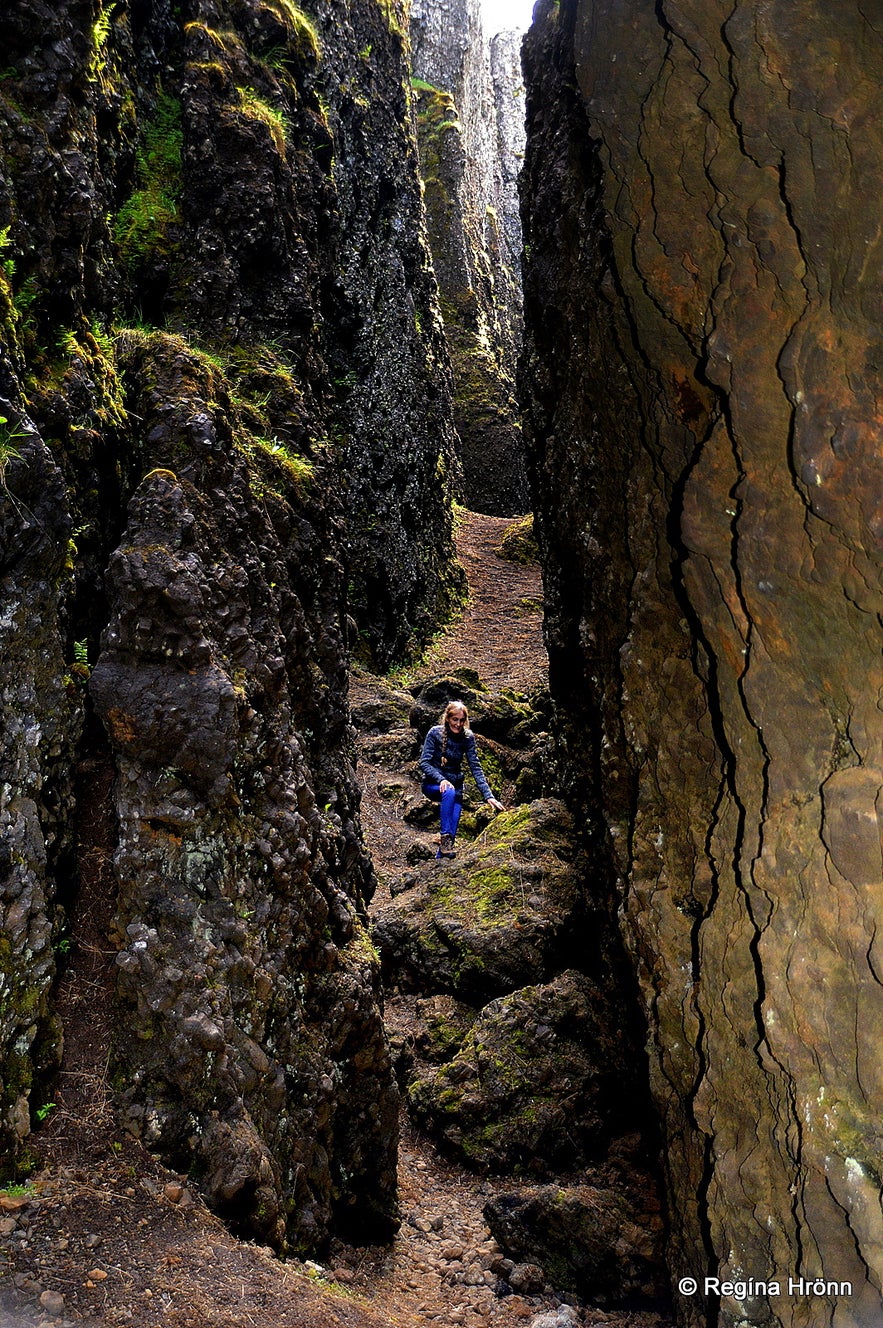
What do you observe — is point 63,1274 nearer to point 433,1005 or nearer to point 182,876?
point 182,876

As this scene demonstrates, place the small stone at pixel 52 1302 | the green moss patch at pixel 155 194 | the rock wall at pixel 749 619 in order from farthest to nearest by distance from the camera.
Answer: the green moss patch at pixel 155 194
the rock wall at pixel 749 619
the small stone at pixel 52 1302

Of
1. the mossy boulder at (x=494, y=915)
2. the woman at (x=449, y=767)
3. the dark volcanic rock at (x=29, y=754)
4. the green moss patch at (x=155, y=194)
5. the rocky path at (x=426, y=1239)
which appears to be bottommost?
the rocky path at (x=426, y=1239)

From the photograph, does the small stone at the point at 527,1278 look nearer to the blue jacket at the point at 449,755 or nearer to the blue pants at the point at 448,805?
the blue pants at the point at 448,805

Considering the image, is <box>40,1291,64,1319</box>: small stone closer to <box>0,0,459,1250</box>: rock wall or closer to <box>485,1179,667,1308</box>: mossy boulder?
<box>0,0,459,1250</box>: rock wall

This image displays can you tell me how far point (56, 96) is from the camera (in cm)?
444

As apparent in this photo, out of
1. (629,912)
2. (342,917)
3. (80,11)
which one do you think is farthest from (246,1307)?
(80,11)

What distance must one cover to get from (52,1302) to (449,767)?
21.4 ft

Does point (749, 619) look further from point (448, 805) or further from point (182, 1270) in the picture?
point (448, 805)

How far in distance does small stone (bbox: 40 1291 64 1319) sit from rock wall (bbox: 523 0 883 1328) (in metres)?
2.98

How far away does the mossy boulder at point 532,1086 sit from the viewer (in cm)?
547

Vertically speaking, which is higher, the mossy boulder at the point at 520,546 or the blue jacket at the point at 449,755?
the mossy boulder at the point at 520,546

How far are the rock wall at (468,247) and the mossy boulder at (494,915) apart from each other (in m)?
16.8

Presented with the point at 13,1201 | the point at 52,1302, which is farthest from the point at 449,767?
the point at 52,1302

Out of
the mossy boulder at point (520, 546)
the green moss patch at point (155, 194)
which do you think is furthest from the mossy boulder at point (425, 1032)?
the mossy boulder at point (520, 546)
